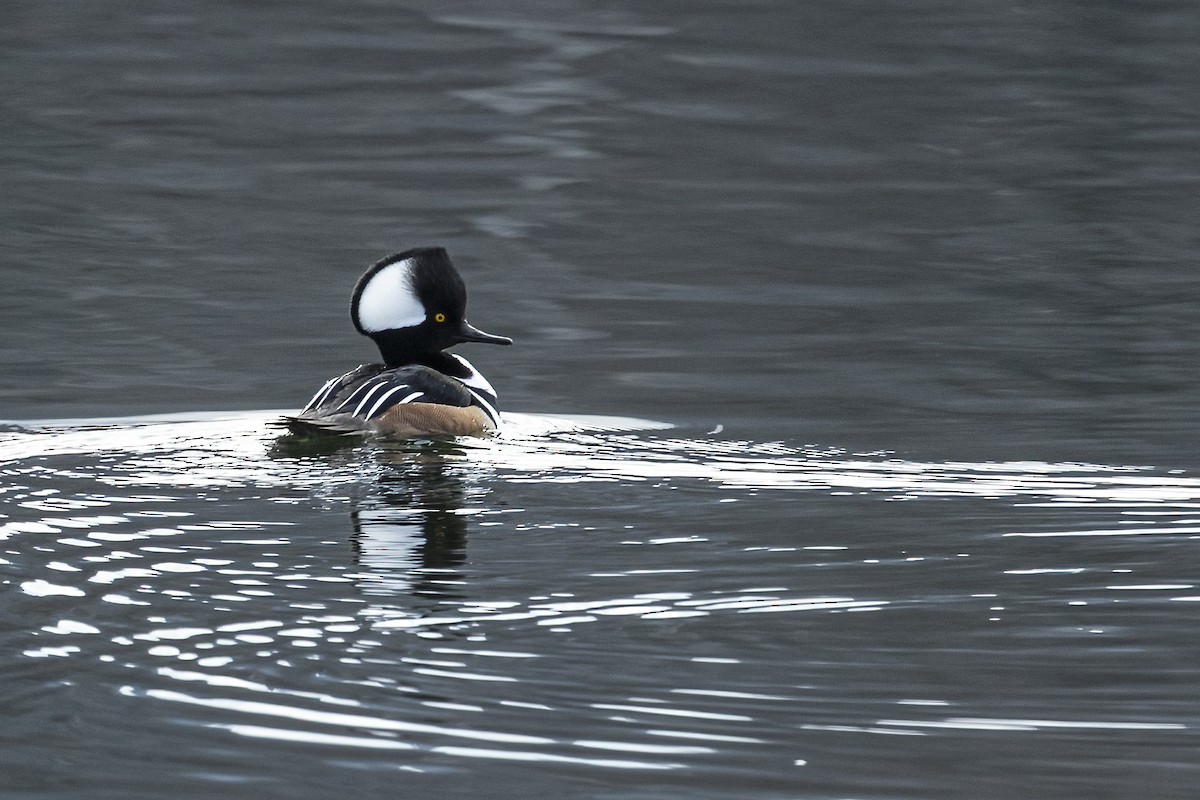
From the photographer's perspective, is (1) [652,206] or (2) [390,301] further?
(1) [652,206]

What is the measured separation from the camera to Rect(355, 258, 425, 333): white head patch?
822 cm

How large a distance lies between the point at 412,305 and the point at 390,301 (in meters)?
0.10

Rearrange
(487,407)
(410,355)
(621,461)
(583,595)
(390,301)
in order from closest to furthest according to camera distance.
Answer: (583,595)
(621,461)
(487,407)
(390,301)
(410,355)

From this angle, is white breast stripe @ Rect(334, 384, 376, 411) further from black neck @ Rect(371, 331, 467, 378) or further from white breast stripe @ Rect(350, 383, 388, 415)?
black neck @ Rect(371, 331, 467, 378)

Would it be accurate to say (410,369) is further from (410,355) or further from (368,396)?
(410,355)

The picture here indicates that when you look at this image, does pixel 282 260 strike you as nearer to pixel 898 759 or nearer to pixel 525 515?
pixel 525 515

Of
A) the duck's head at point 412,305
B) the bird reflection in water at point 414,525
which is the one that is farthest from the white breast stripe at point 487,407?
the bird reflection in water at point 414,525

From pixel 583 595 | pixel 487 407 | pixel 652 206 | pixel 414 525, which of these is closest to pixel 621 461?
pixel 487 407

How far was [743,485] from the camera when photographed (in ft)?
22.7

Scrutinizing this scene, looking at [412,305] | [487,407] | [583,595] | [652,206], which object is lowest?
[583,595]

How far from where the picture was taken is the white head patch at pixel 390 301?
822 centimetres

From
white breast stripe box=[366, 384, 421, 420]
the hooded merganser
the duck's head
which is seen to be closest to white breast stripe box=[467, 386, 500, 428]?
the hooded merganser

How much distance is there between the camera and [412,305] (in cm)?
830

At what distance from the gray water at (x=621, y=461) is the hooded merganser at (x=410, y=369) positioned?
29 cm
